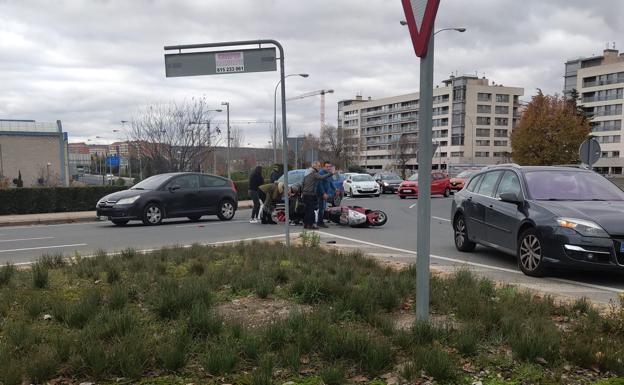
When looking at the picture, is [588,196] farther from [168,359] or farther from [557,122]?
[557,122]

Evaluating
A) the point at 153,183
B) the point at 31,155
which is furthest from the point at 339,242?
the point at 31,155

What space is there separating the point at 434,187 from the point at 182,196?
2076 cm

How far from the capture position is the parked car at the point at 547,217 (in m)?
6.66

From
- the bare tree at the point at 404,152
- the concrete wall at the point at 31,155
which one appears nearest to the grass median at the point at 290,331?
the concrete wall at the point at 31,155

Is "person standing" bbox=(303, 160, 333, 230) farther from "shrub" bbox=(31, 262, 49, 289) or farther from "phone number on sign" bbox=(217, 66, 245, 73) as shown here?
"shrub" bbox=(31, 262, 49, 289)

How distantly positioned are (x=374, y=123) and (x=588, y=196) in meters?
146

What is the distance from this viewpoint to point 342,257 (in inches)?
292

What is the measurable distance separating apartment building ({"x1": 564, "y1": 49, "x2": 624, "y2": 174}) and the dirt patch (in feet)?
333

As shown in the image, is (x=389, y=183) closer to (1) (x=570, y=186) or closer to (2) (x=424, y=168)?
(1) (x=570, y=186)

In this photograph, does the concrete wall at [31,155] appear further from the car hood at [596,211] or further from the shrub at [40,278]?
the car hood at [596,211]

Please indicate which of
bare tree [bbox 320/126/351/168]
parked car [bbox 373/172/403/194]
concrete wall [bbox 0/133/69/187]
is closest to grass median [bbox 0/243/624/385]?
parked car [bbox 373/172/403/194]

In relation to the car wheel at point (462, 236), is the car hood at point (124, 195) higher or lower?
higher

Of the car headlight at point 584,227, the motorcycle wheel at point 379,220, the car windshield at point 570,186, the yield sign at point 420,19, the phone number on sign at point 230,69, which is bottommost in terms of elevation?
the motorcycle wheel at point 379,220

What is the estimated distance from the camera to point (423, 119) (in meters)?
4.04
